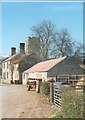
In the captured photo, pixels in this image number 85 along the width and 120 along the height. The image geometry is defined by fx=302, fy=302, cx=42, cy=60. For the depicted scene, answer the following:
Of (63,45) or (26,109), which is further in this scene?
(63,45)

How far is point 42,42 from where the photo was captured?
28844mm

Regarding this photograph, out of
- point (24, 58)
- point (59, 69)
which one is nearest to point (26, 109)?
point (59, 69)

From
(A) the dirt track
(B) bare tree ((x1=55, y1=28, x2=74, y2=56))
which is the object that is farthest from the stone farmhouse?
(A) the dirt track

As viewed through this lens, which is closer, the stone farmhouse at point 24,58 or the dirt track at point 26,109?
the dirt track at point 26,109

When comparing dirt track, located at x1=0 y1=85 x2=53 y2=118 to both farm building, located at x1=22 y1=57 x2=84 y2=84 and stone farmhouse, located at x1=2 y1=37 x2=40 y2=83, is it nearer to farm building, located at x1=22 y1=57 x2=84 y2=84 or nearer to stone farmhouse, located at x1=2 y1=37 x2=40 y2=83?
farm building, located at x1=22 y1=57 x2=84 y2=84

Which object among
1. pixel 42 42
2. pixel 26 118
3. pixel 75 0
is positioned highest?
pixel 42 42

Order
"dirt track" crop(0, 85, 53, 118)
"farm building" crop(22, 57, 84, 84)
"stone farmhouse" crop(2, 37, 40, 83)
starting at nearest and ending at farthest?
1. "dirt track" crop(0, 85, 53, 118)
2. "farm building" crop(22, 57, 84, 84)
3. "stone farmhouse" crop(2, 37, 40, 83)

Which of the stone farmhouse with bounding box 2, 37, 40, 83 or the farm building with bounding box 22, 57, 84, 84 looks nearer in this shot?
the farm building with bounding box 22, 57, 84, 84

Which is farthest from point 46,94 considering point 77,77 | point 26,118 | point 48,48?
point 48,48

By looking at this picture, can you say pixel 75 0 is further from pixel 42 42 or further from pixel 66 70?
pixel 42 42

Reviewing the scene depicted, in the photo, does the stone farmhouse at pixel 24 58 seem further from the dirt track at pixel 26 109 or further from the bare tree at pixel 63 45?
the dirt track at pixel 26 109

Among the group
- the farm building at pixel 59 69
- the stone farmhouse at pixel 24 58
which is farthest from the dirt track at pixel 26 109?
the stone farmhouse at pixel 24 58

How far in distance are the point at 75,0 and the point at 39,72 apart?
1764 centimetres

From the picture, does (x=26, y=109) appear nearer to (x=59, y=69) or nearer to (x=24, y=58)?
(x=59, y=69)
